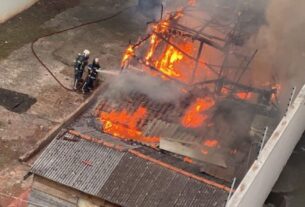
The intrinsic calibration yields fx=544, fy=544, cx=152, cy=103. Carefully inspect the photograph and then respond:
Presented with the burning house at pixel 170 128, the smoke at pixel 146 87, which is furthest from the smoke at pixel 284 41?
the smoke at pixel 146 87

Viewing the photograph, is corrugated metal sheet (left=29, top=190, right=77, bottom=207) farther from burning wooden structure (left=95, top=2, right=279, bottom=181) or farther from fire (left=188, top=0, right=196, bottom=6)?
fire (left=188, top=0, right=196, bottom=6)

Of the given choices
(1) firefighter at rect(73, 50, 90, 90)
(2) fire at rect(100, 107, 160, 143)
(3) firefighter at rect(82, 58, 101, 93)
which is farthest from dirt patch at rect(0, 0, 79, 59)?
(2) fire at rect(100, 107, 160, 143)

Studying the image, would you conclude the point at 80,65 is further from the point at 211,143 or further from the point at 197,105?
the point at 211,143

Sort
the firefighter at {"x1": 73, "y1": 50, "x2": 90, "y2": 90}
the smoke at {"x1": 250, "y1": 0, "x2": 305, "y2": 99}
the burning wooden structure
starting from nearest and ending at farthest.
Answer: the burning wooden structure → the firefighter at {"x1": 73, "y1": 50, "x2": 90, "y2": 90} → the smoke at {"x1": 250, "y1": 0, "x2": 305, "y2": 99}

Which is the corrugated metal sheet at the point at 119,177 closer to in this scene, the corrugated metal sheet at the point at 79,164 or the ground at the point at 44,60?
the corrugated metal sheet at the point at 79,164

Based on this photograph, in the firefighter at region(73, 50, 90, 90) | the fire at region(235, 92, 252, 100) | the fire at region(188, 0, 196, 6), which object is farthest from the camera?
the fire at region(188, 0, 196, 6)

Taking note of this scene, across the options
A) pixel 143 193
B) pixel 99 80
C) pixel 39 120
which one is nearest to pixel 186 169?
pixel 143 193
